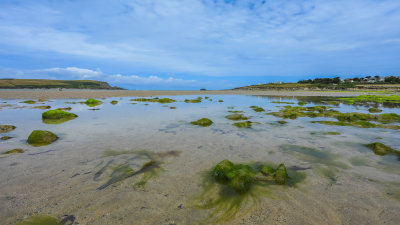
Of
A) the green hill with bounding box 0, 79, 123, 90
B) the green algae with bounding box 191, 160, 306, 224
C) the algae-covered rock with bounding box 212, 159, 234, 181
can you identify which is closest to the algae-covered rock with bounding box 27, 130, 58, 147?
the green algae with bounding box 191, 160, 306, 224

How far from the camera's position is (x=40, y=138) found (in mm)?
7848

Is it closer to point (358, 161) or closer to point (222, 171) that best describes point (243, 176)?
point (222, 171)

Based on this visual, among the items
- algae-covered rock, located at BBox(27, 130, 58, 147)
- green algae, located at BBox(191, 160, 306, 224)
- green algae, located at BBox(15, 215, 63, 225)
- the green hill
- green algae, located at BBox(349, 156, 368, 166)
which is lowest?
green algae, located at BBox(191, 160, 306, 224)

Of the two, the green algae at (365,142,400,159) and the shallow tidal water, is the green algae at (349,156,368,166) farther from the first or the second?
the green algae at (365,142,400,159)

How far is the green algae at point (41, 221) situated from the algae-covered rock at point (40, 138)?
17.9 feet

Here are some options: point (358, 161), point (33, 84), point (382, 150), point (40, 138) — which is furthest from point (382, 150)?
point (33, 84)

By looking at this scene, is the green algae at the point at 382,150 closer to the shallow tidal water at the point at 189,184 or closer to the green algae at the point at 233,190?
the shallow tidal water at the point at 189,184

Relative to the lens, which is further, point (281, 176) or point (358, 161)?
point (358, 161)

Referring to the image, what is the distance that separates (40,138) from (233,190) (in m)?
8.25

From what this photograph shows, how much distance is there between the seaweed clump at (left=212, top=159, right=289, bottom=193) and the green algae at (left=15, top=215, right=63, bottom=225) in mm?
3347

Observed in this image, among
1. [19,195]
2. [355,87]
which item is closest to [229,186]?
[19,195]

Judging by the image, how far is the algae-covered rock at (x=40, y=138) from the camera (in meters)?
7.61

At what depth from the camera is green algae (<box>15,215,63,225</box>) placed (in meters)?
3.15

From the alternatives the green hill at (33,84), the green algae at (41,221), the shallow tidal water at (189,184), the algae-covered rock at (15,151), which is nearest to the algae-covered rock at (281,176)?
the shallow tidal water at (189,184)
